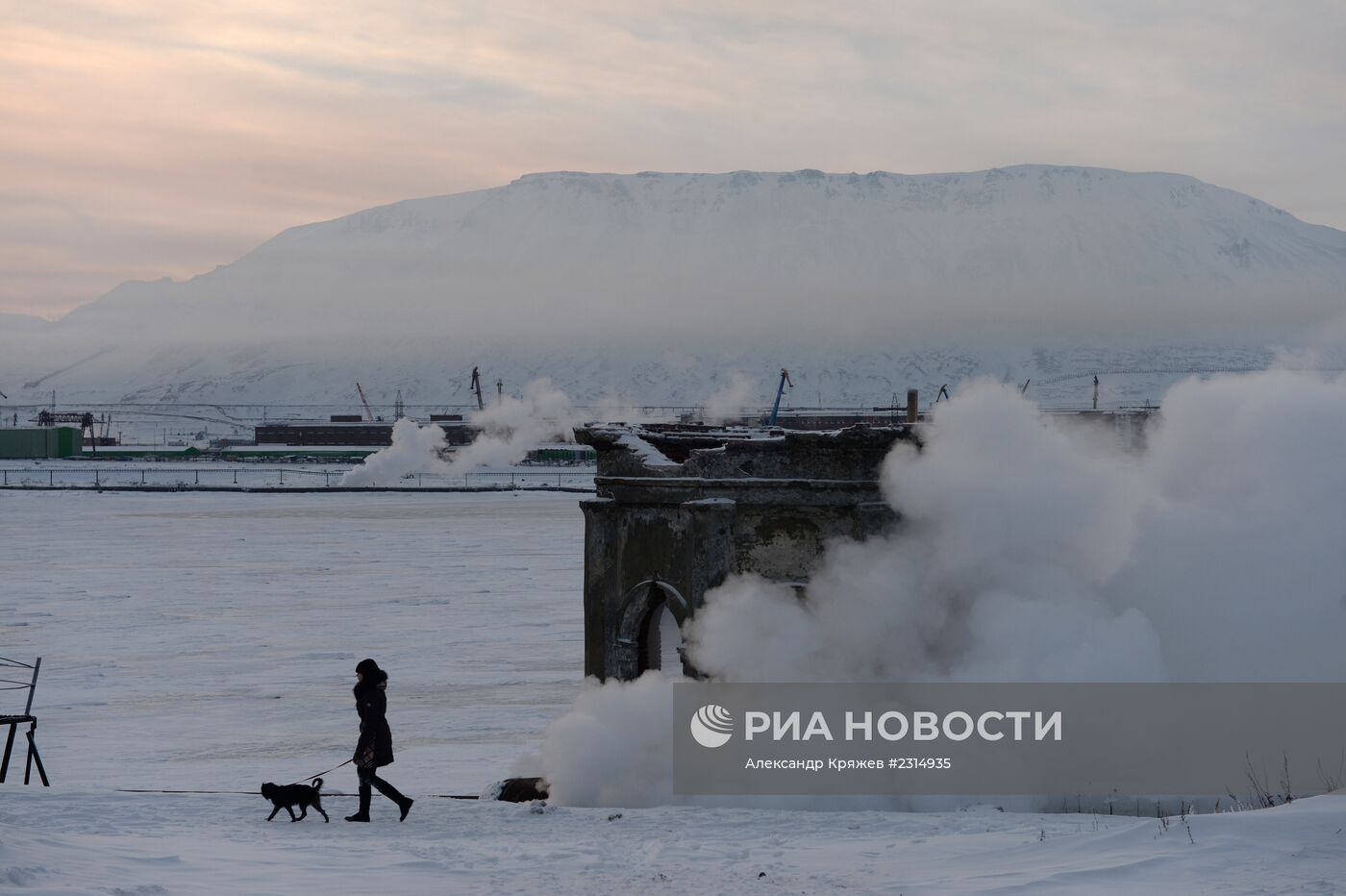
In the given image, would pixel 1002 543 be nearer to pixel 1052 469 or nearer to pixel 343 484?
pixel 1052 469

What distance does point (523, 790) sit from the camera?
2005cm

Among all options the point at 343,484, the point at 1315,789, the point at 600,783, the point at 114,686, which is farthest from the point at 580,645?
the point at 343,484

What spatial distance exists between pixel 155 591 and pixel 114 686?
1691 centimetres

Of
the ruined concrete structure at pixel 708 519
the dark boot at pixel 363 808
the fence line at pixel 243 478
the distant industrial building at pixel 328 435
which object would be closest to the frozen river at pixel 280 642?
the ruined concrete structure at pixel 708 519

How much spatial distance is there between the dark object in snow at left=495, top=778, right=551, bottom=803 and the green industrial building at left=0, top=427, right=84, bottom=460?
14073cm

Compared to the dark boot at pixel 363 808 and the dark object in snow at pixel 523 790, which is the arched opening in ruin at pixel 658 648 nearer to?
the dark object in snow at pixel 523 790

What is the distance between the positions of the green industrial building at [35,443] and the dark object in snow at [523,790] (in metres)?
141

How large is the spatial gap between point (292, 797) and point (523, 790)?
5.00m

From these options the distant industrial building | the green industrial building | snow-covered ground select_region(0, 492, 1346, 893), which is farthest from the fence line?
snow-covered ground select_region(0, 492, 1346, 893)

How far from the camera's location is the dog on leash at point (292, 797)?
50.8 ft

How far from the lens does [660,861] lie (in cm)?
1376

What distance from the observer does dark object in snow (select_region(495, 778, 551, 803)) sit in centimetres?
1984

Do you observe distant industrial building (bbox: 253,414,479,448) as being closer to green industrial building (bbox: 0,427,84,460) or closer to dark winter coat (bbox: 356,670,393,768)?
green industrial building (bbox: 0,427,84,460)

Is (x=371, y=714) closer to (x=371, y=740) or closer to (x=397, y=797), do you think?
(x=371, y=740)
